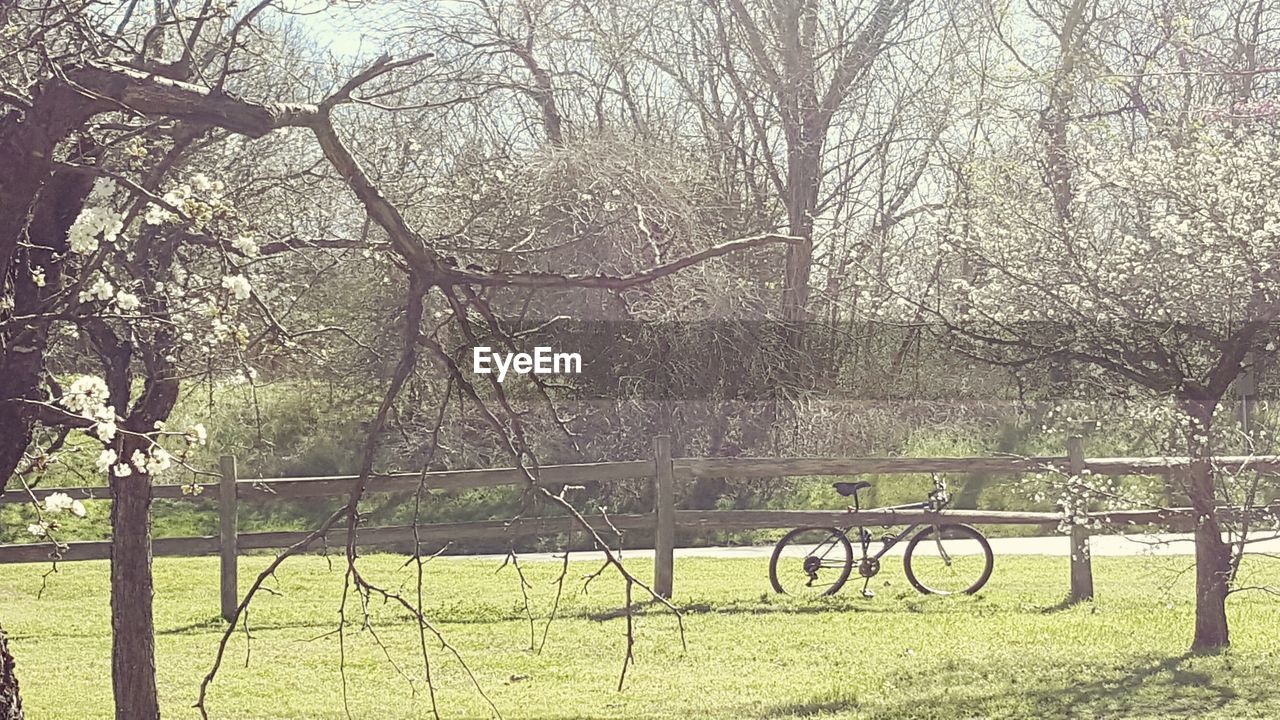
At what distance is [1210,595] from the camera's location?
8.83 metres

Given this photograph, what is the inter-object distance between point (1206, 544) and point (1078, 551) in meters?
2.68

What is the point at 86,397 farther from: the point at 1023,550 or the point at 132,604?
the point at 1023,550

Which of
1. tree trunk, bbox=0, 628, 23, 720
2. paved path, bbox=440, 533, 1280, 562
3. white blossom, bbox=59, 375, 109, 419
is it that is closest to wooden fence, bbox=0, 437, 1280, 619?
paved path, bbox=440, 533, 1280, 562

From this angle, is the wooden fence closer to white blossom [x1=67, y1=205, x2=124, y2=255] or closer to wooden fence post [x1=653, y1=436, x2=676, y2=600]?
wooden fence post [x1=653, y1=436, x2=676, y2=600]

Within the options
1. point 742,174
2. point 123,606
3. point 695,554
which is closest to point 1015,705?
point 123,606

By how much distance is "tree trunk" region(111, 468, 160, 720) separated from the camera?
6.17 metres

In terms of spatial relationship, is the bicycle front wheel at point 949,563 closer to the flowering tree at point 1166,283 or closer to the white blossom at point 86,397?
the flowering tree at point 1166,283

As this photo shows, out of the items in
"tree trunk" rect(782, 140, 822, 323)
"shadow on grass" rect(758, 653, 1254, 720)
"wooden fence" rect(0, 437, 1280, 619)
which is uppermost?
"tree trunk" rect(782, 140, 822, 323)

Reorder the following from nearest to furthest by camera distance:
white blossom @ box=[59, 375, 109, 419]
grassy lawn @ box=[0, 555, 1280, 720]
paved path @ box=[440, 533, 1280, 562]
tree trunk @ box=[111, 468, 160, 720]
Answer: white blossom @ box=[59, 375, 109, 419]
tree trunk @ box=[111, 468, 160, 720]
grassy lawn @ box=[0, 555, 1280, 720]
paved path @ box=[440, 533, 1280, 562]

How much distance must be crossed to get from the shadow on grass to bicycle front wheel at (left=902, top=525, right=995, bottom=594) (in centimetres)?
339

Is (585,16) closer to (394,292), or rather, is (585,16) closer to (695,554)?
(394,292)

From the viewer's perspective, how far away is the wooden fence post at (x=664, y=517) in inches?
471

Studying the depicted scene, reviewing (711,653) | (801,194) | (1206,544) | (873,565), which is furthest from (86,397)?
(801,194)

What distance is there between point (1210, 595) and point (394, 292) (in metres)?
8.35
